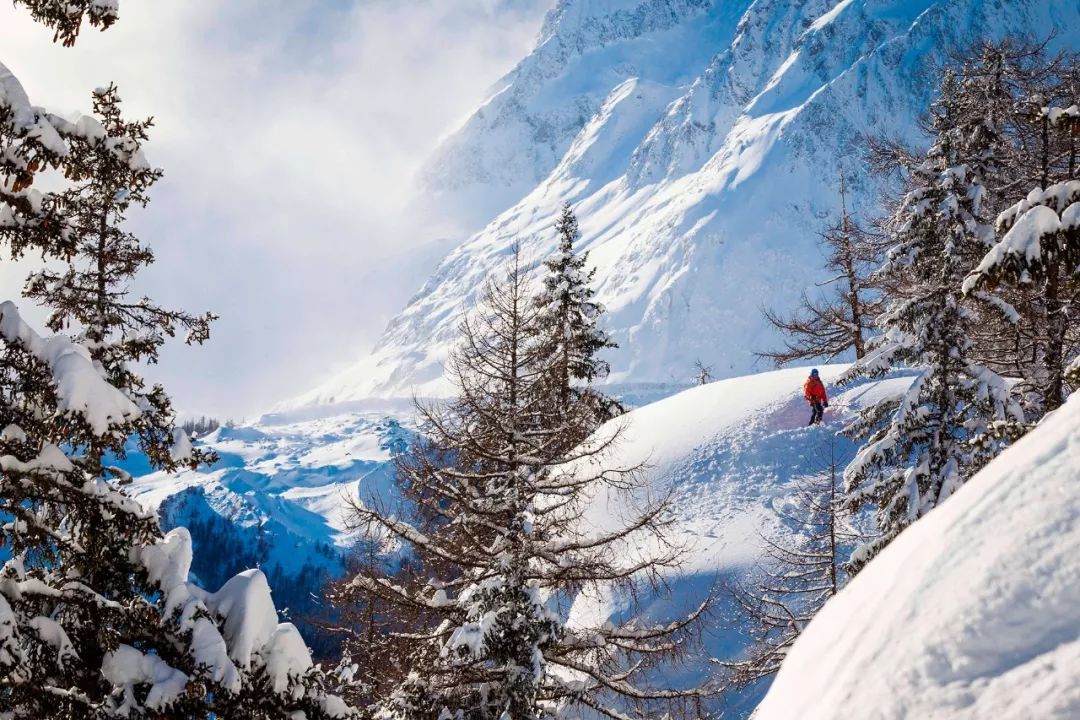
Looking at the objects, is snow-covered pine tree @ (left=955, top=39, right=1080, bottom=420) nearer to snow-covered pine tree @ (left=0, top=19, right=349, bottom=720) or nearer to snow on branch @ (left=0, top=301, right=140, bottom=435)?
snow-covered pine tree @ (left=0, top=19, right=349, bottom=720)

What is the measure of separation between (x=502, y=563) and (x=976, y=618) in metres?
8.21

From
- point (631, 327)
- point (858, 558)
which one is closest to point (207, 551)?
point (631, 327)

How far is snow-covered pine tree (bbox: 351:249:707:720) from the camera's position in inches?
384

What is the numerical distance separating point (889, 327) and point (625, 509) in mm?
8092

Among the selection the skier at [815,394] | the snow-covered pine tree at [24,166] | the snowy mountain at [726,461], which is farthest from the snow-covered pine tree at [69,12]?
the skier at [815,394]

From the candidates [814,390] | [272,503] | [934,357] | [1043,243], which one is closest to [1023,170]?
[934,357]

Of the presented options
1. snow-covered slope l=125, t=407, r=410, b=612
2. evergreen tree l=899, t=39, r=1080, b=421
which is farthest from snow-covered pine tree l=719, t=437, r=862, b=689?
snow-covered slope l=125, t=407, r=410, b=612

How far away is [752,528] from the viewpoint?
1680 centimetres

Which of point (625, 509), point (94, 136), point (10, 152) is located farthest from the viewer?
point (625, 509)

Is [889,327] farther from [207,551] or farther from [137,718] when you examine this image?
[207,551]

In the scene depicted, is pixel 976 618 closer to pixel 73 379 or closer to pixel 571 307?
pixel 73 379

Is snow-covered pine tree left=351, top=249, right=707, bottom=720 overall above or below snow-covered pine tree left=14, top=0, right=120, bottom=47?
below

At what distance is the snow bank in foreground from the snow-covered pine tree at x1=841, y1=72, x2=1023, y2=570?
33.6ft

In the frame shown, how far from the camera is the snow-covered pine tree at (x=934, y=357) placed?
1191 centimetres
